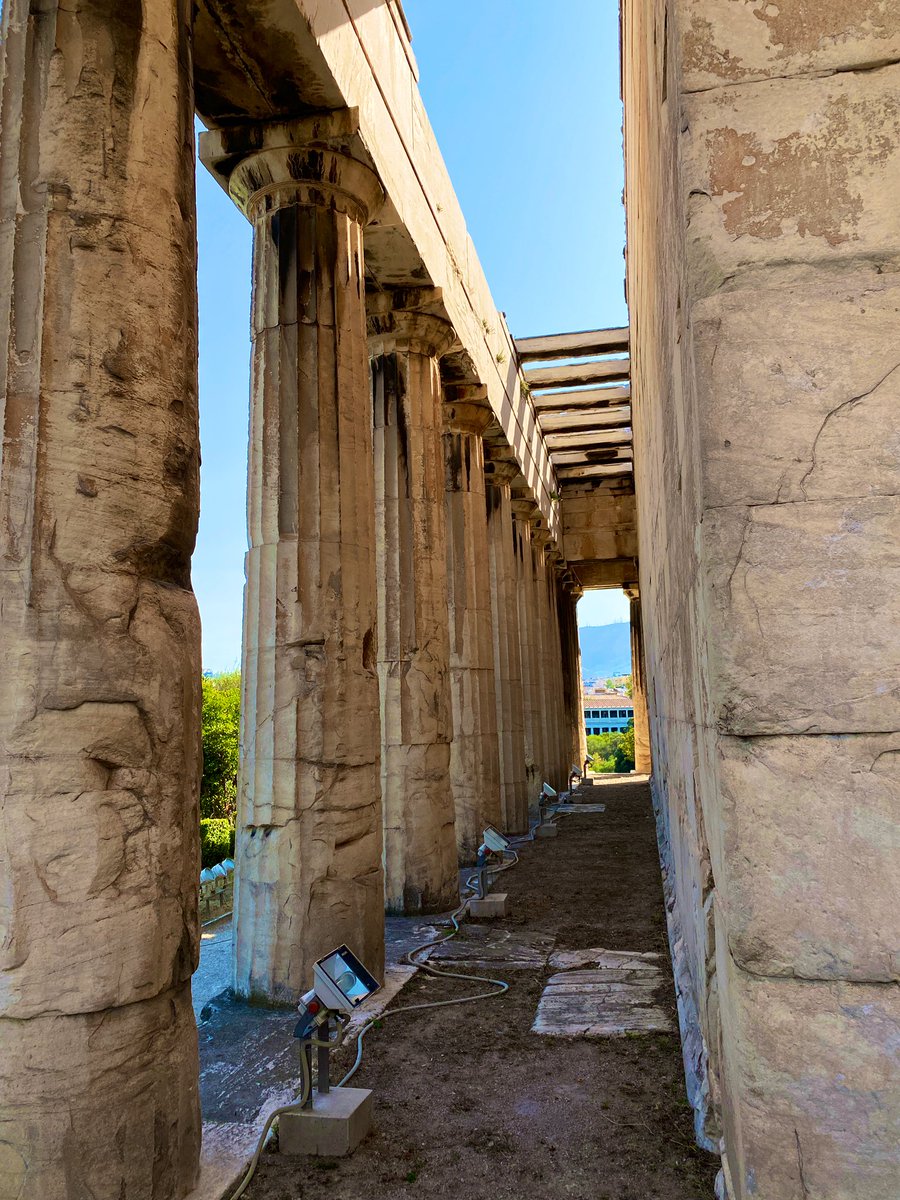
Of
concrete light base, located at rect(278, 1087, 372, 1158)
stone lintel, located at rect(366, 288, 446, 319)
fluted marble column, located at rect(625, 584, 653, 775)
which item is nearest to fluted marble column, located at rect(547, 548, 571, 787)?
fluted marble column, located at rect(625, 584, 653, 775)

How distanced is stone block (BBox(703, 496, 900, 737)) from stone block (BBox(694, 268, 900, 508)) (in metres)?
0.07

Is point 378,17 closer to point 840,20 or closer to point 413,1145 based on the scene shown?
point 840,20

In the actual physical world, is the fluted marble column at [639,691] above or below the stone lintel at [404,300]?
below

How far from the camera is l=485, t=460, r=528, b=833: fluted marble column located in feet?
53.1

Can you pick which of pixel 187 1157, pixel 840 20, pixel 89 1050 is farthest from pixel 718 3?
pixel 187 1157

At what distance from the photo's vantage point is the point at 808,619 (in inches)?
95.3

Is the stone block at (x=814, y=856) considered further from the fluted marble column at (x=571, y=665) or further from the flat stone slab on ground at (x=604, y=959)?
the fluted marble column at (x=571, y=665)

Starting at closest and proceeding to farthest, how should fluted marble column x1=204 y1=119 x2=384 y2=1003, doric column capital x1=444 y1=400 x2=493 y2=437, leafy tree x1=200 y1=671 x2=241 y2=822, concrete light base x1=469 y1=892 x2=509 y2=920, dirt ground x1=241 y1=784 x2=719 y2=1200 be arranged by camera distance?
dirt ground x1=241 y1=784 x2=719 y2=1200 < fluted marble column x1=204 y1=119 x2=384 y2=1003 < concrete light base x1=469 y1=892 x2=509 y2=920 < doric column capital x1=444 y1=400 x2=493 y2=437 < leafy tree x1=200 y1=671 x2=241 y2=822

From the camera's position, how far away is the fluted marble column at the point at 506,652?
53.1 feet

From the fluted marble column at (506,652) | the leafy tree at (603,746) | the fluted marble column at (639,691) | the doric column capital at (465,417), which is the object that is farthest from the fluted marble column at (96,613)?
the leafy tree at (603,746)

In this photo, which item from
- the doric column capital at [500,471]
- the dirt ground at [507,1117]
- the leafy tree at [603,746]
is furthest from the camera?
the leafy tree at [603,746]

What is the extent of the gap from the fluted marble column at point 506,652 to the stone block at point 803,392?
13.6m

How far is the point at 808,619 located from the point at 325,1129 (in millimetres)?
3147

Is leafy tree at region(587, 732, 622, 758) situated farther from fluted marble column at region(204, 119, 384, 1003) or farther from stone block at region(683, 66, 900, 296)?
stone block at region(683, 66, 900, 296)
